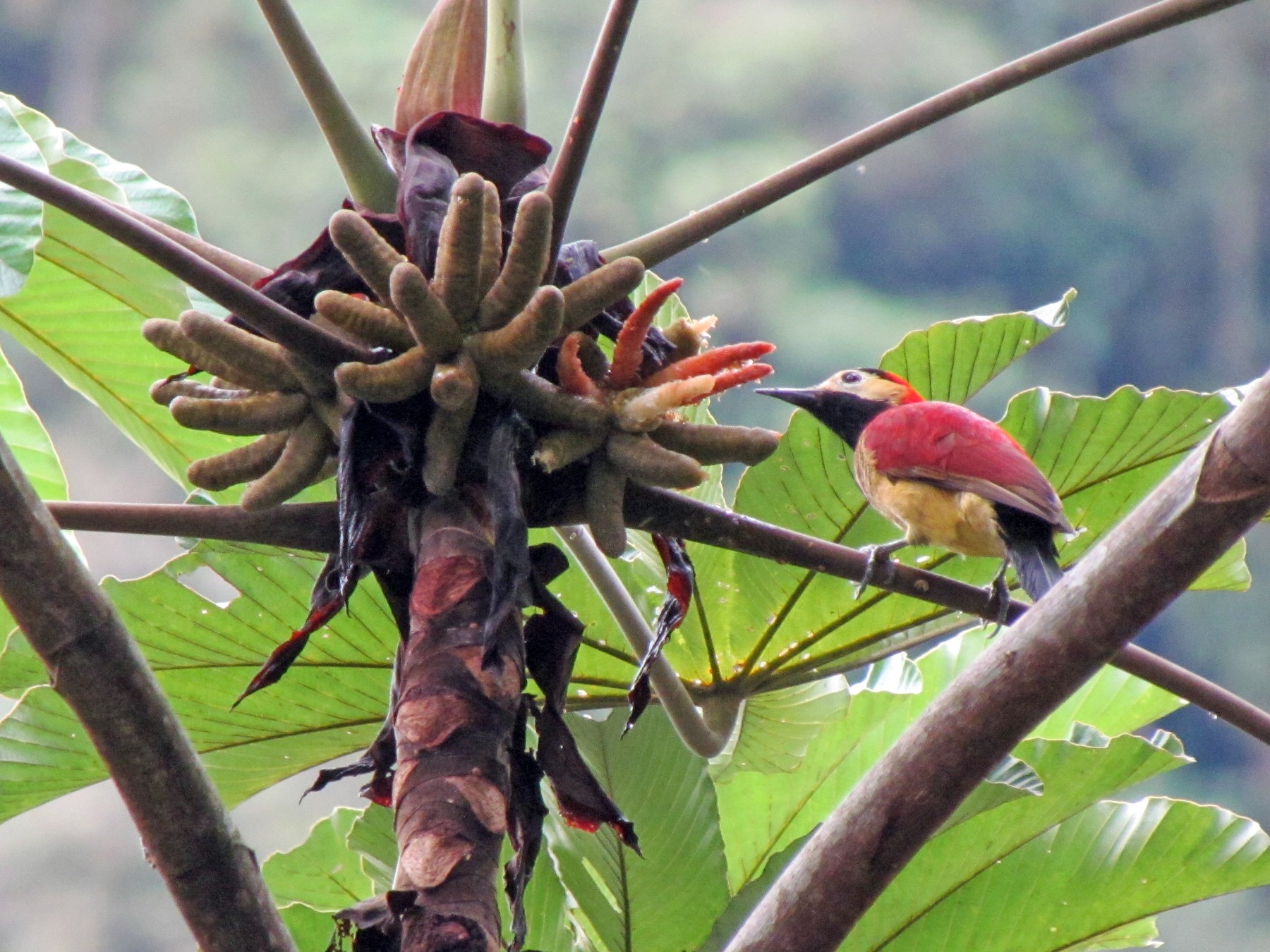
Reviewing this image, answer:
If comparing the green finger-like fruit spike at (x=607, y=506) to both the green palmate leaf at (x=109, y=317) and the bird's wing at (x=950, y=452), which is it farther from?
the bird's wing at (x=950, y=452)

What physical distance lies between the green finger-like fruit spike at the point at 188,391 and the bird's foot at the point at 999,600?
0.73 m

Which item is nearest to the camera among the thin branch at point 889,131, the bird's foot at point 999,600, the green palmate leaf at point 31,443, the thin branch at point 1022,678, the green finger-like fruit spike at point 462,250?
the thin branch at point 1022,678

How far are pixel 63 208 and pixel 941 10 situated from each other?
25031 millimetres

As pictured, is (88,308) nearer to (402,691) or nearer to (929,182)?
(402,691)

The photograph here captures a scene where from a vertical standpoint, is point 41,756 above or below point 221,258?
below

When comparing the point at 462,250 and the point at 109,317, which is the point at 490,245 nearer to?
the point at 462,250

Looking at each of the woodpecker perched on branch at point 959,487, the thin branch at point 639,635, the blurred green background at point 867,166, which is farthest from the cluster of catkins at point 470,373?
the blurred green background at point 867,166

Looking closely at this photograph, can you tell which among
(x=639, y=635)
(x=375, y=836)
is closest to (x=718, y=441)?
(x=639, y=635)

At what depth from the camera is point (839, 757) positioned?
178 centimetres

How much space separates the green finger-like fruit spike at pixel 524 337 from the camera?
40.4 inches

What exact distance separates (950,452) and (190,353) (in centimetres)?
148

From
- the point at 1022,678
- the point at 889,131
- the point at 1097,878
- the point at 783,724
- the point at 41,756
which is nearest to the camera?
the point at 1022,678

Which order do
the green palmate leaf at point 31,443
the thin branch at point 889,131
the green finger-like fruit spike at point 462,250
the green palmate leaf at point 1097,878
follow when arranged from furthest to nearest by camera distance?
the green palmate leaf at point 31,443 < the green palmate leaf at point 1097,878 < the thin branch at point 889,131 < the green finger-like fruit spike at point 462,250

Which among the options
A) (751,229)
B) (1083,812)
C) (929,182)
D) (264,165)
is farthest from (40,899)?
(929,182)
